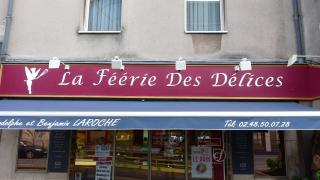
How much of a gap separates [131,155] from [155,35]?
3295 mm

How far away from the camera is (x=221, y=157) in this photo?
10.9m

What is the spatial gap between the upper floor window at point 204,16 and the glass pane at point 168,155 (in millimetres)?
2954

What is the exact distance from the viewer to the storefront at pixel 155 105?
415 inches

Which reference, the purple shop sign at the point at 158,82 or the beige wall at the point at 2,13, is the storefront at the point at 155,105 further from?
the beige wall at the point at 2,13

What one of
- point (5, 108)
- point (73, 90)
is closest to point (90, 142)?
point (73, 90)

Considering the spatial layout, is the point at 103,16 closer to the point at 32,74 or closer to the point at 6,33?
the point at 32,74

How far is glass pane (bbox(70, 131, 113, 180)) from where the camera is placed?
1110 cm

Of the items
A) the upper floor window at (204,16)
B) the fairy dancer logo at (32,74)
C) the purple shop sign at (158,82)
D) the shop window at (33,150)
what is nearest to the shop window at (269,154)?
the purple shop sign at (158,82)

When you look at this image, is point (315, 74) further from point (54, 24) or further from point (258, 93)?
point (54, 24)

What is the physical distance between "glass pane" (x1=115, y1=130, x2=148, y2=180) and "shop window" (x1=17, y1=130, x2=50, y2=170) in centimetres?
191

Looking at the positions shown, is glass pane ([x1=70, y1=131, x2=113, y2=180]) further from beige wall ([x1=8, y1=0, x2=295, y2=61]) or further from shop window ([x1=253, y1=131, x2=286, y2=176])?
shop window ([x1=253, y1=131, x2=286, y2=176])

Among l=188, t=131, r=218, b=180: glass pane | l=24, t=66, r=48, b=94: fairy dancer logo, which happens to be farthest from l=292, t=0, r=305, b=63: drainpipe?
l=24, t=66, r=48, b=94: fairy dancer logo

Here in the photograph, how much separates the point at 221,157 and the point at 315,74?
3.17 meters

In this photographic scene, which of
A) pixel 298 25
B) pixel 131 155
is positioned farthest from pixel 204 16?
pixel 131 155
